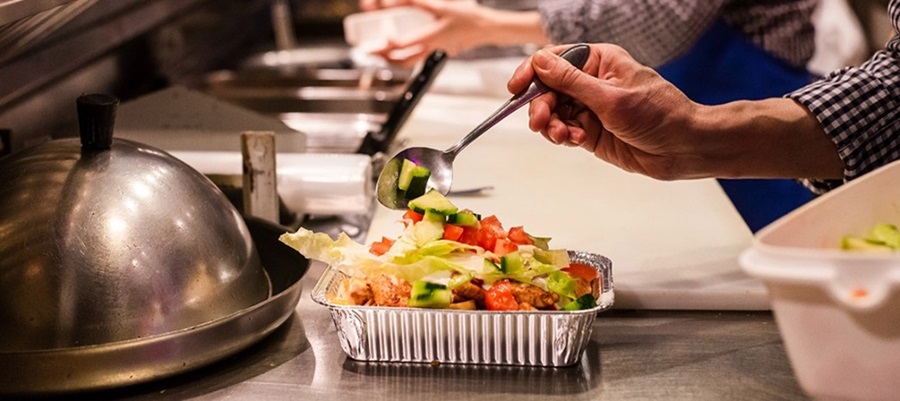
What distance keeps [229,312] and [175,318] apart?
→ 0.08 meters

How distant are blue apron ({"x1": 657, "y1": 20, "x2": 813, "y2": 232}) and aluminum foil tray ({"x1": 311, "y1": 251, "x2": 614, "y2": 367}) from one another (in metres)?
1.40

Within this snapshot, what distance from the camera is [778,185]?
251 cm

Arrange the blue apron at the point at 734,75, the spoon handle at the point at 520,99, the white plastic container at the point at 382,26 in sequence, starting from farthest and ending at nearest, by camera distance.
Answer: the white plastic container at the point at 382,26
the blue apron at the point at 734,75
the spoon handle at the point at 520,99

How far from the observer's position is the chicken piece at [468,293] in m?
1.25

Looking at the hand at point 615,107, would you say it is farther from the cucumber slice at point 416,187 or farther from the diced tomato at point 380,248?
the diced tomato at point 380,248

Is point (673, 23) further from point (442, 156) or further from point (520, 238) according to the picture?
point (520, 238)

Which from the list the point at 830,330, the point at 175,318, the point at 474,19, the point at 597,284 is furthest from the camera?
the point at 474,19

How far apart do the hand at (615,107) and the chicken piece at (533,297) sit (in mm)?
299

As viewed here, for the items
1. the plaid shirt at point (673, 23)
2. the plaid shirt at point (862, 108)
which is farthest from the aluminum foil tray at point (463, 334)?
the plaid shirt at point (673, 23)

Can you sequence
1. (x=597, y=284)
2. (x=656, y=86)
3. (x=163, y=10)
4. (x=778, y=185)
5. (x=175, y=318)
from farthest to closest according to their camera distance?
1. (x=163, y=10)
2. (x=778, y=185)
3. (x=656, y=86)
4. (x=597, y=284)
5. (x=175, y=318)

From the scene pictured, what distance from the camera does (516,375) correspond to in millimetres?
1271

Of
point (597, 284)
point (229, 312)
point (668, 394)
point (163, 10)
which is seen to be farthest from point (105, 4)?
point (668, 394)

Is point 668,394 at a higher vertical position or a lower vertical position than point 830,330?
lower

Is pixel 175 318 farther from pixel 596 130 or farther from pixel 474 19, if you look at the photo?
pixel 474 19
